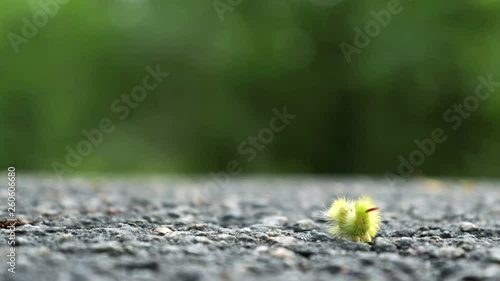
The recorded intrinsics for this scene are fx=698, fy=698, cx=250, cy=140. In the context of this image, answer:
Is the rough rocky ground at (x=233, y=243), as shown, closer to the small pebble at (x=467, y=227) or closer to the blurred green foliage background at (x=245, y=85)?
the small pebble at (x=467, y=227)

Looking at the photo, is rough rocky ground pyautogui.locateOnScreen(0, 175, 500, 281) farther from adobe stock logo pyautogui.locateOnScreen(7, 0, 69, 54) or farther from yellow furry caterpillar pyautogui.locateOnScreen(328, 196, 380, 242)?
adobe stock logo pyautogui.locateOnScreen(7, 0, 69, 54)

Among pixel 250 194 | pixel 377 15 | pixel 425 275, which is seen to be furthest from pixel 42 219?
pixel 377 15

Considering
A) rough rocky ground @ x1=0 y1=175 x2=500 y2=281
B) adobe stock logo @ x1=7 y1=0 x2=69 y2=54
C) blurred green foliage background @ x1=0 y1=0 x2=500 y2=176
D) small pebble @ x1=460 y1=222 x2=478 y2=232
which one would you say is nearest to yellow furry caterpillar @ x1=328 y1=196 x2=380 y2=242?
rough rocky ground @ x1=0 y1=175 x2=500 y2=281

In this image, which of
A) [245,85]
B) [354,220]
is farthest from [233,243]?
[245,85]

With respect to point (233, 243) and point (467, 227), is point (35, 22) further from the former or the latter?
point (233, 243)

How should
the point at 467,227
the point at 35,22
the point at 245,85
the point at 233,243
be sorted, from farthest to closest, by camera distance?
the point at 245,85 → the point at 35,22 → the point at 467,227 → the point at 233,243

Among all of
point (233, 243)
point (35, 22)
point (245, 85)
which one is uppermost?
point (35, 22)

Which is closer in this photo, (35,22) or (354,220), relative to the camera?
(354,220)
